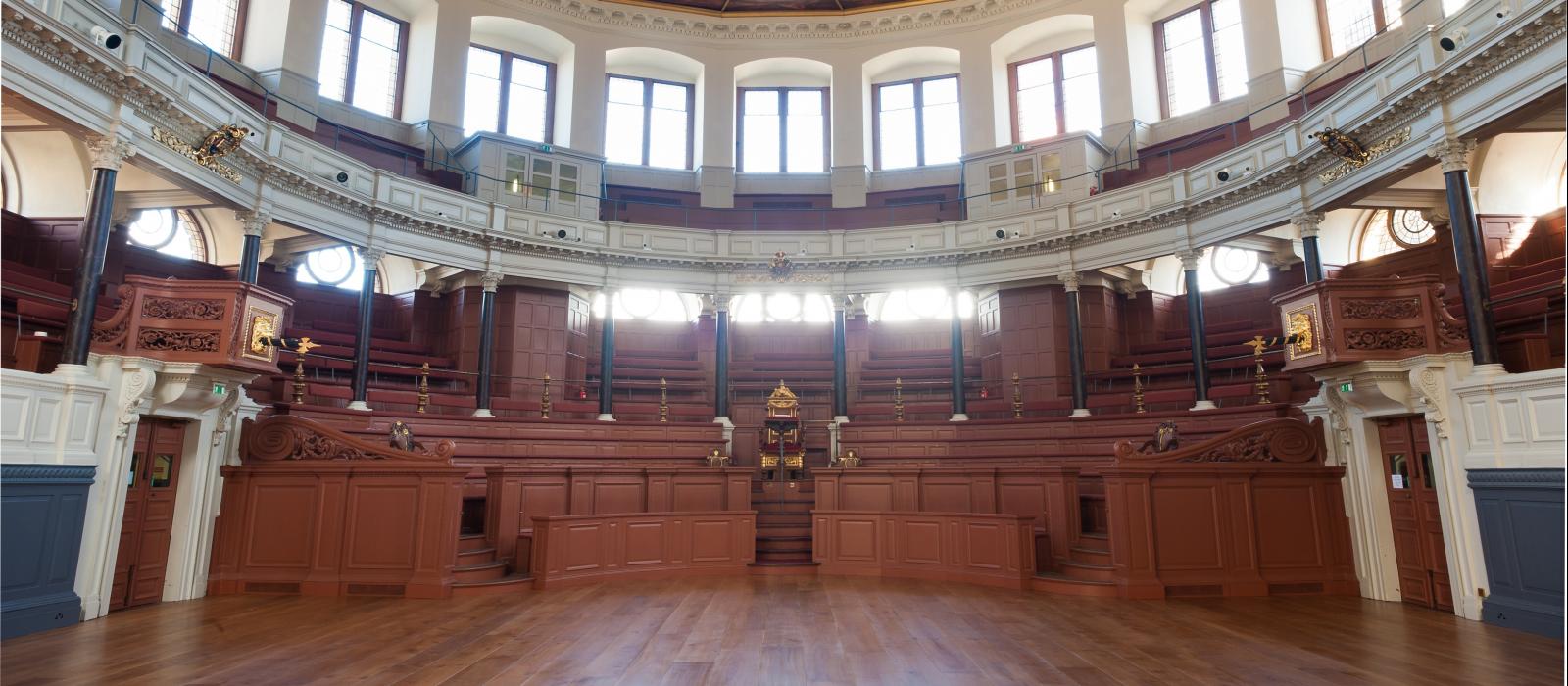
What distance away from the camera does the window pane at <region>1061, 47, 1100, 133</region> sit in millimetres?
17875

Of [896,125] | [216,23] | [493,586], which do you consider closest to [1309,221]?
[896,125]

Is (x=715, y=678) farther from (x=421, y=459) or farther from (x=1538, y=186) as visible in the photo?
(x=1538, y=186)

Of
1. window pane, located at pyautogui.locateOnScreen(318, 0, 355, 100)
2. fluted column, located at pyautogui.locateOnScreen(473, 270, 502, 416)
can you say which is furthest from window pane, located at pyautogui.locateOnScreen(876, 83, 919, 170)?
window pane, located at pyautogui.locateOnScreen(318, 0, 355, 100)

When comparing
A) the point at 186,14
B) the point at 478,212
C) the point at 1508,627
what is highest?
the point at 186,14

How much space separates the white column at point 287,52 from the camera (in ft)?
48.5

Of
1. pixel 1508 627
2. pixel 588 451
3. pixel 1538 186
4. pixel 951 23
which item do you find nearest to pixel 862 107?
pixel 951 23

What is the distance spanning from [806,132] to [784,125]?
55cm

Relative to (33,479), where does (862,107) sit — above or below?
above

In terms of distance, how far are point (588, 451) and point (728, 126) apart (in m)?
9.27

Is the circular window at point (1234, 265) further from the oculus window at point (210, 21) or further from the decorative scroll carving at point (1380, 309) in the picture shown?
the oculus window at point (210, 21)

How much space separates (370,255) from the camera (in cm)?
1388

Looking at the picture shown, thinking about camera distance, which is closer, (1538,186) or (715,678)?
(715,678)

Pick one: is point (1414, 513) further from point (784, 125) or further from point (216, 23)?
point (216, 23)

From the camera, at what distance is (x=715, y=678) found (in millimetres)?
5176
